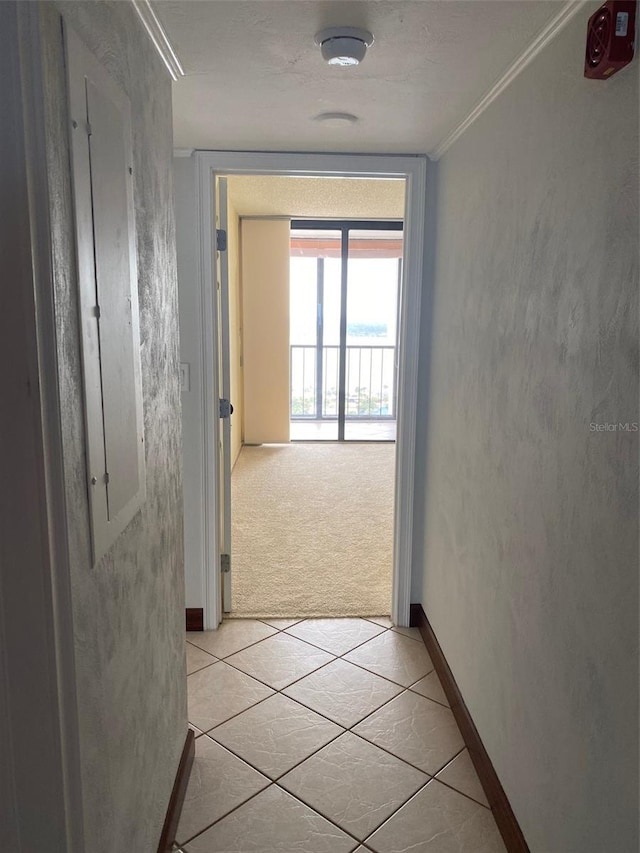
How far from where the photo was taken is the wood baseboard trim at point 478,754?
1638 mm

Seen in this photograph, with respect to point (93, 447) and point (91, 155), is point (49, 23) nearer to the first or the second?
point (91, 155)

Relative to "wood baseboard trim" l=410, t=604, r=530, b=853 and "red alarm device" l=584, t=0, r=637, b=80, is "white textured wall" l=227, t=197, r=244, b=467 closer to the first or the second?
"wood baseboard trim" l=410, t=604, r=530, b=853

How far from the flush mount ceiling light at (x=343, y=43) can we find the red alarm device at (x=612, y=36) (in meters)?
0.54

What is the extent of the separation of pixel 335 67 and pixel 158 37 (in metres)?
0.46

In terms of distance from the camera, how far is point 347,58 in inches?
59.8

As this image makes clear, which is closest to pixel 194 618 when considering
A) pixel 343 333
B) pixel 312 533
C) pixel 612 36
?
Answer: pixel 312 533

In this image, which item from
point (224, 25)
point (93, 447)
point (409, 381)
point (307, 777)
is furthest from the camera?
point (409, 381)

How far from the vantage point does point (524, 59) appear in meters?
1.57

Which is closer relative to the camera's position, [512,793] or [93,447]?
[93,447]

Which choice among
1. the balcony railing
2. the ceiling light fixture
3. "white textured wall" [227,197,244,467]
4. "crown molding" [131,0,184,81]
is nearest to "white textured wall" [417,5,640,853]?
the ceiling light fixture

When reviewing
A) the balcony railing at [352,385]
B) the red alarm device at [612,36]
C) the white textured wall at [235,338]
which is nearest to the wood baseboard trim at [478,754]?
the red alarm device at [612,36]

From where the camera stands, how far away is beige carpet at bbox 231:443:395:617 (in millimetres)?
3160

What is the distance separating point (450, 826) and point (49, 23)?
2040 millimetres

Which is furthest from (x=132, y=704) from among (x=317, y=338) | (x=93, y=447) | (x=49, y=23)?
(x=317, y=338)
